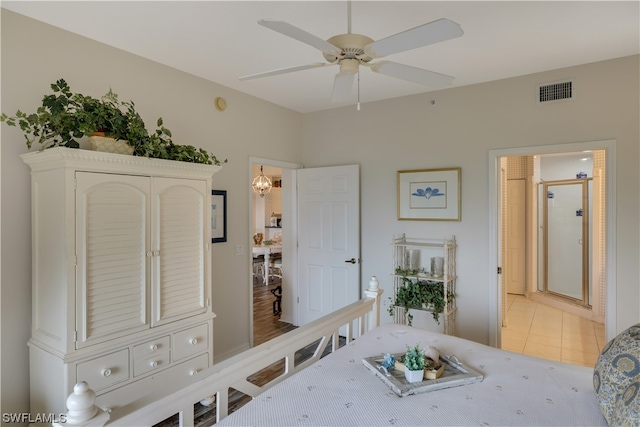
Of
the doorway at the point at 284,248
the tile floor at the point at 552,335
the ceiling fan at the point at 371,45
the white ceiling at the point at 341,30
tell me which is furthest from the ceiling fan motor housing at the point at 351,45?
the tile floor at the point at 552,335

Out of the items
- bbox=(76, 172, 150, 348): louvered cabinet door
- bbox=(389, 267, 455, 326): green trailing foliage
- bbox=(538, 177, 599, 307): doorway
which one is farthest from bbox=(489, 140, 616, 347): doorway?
bbox=(76, 172, 150, 348): louvered cabinet door

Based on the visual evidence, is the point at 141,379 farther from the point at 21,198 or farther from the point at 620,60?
the point at 620,60

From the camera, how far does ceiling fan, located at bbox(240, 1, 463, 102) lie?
137 centimetres

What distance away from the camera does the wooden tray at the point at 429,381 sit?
1520 mm

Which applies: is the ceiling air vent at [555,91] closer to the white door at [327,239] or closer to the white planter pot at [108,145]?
the white door at [327,239]

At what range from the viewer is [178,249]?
99.3 inches

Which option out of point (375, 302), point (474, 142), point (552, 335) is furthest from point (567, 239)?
point (375, 302)

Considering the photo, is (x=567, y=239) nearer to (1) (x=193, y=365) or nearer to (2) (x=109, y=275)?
(1) (x=193, y=365)

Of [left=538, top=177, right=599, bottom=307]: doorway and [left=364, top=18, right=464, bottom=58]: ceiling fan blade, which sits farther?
[left=538, top=177, right=599, bottom=307]: doorway

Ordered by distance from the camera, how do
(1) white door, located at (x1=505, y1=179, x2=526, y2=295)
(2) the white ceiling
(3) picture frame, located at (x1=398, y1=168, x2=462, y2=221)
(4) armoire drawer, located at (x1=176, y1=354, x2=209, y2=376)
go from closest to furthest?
(2) the white ceiling
(4) armoire drawer, located at (x1=176, y1=354, x2=209, y2=376)
(3) picture frame, located at (x1=398, y1=168, x2=462, y2=221)
(1) white door, located at (x1=505, y1=179, x2=526, y2=295)

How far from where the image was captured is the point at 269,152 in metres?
4.02

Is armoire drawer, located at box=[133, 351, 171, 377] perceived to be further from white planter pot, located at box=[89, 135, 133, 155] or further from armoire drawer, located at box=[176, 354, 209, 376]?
white planter pot, located at box=[89, 135, 133, 155]

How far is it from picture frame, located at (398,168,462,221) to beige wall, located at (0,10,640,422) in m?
0.08

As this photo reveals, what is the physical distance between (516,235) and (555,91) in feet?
12.0
